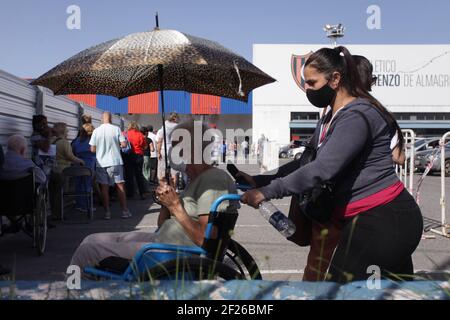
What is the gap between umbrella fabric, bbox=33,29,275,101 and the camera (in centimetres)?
355

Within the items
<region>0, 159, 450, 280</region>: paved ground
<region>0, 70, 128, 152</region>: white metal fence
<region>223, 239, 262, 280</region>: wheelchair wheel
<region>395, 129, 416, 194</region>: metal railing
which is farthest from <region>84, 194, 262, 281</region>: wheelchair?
<region>0, 70, 128, 152</region>: white metal fence

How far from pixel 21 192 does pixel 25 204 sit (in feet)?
0.49

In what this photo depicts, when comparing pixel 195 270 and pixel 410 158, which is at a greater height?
pixel 410 158

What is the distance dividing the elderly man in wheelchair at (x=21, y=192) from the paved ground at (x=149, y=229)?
32cm

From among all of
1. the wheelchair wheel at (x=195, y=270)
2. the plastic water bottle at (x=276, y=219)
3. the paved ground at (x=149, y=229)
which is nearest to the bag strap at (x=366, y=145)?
the plastic water bottle at (x=276, y=219)

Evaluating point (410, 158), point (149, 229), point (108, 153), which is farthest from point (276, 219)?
point (108, 153)

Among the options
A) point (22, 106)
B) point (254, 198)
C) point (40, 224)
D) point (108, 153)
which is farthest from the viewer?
point (108, 153)

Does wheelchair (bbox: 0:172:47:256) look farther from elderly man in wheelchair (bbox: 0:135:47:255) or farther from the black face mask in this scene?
the black face mask

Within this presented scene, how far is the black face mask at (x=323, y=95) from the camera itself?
2.57 meters

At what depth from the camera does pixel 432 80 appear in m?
46.1

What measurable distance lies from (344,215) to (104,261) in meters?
1.40

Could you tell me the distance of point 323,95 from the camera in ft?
8.46

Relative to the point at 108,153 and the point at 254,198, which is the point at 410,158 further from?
Answer: the point at 254,198

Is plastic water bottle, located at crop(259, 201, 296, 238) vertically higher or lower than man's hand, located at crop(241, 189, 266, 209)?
lower
